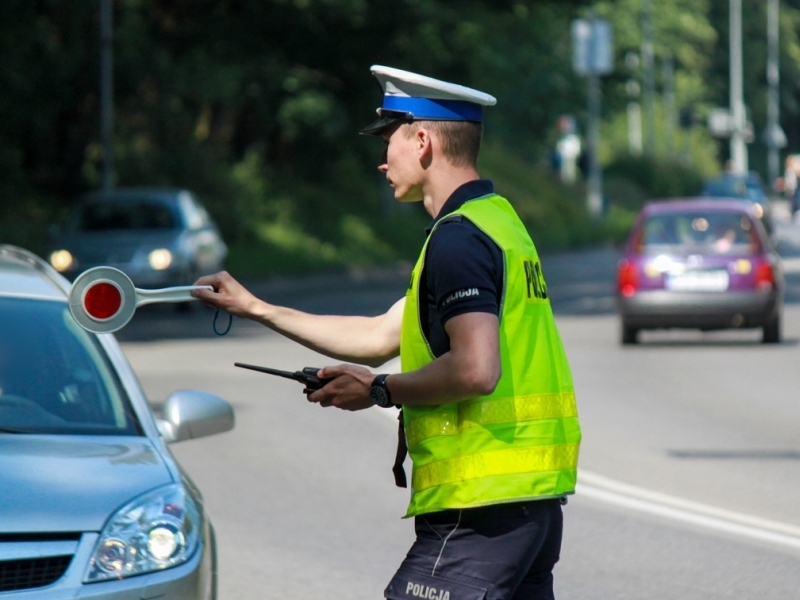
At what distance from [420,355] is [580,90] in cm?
5499

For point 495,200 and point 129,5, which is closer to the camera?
point 495,200

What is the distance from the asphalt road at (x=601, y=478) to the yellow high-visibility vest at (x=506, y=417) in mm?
3318

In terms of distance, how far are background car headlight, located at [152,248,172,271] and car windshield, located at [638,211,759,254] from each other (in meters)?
7.19

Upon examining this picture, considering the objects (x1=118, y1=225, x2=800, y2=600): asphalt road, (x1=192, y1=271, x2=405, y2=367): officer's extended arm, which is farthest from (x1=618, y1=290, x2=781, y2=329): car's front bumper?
(x1=192, y1=271, x2=405, y2=367): officer's extended arm

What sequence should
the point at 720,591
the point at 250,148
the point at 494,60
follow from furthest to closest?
the point at 494,60
the point at 250,148
the point at 720,591

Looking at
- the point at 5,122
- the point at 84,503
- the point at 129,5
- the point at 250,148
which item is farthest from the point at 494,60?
the point at 84,503

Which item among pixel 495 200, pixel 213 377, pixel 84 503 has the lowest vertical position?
pixel 213 377

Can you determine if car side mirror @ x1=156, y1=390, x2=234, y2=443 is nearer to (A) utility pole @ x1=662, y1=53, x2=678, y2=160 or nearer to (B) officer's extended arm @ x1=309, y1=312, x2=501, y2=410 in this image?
(B) officer's extended arm @ x1=309, y1=312, x2=501, y2=410

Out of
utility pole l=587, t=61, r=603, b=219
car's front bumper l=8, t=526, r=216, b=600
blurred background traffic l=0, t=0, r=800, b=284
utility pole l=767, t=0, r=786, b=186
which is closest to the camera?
car's front bumper l=8, t=526, r=216, b=600

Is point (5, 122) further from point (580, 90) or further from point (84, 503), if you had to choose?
point (580, 90)

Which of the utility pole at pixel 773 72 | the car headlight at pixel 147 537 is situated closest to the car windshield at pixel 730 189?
the utility pole at pixel 773 72

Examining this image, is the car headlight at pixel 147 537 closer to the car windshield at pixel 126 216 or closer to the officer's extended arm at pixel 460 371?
the officer's extended arm at pixel 460 371

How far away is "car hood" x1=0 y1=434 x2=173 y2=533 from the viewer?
469 centimetres

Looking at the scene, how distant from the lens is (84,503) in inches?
189
